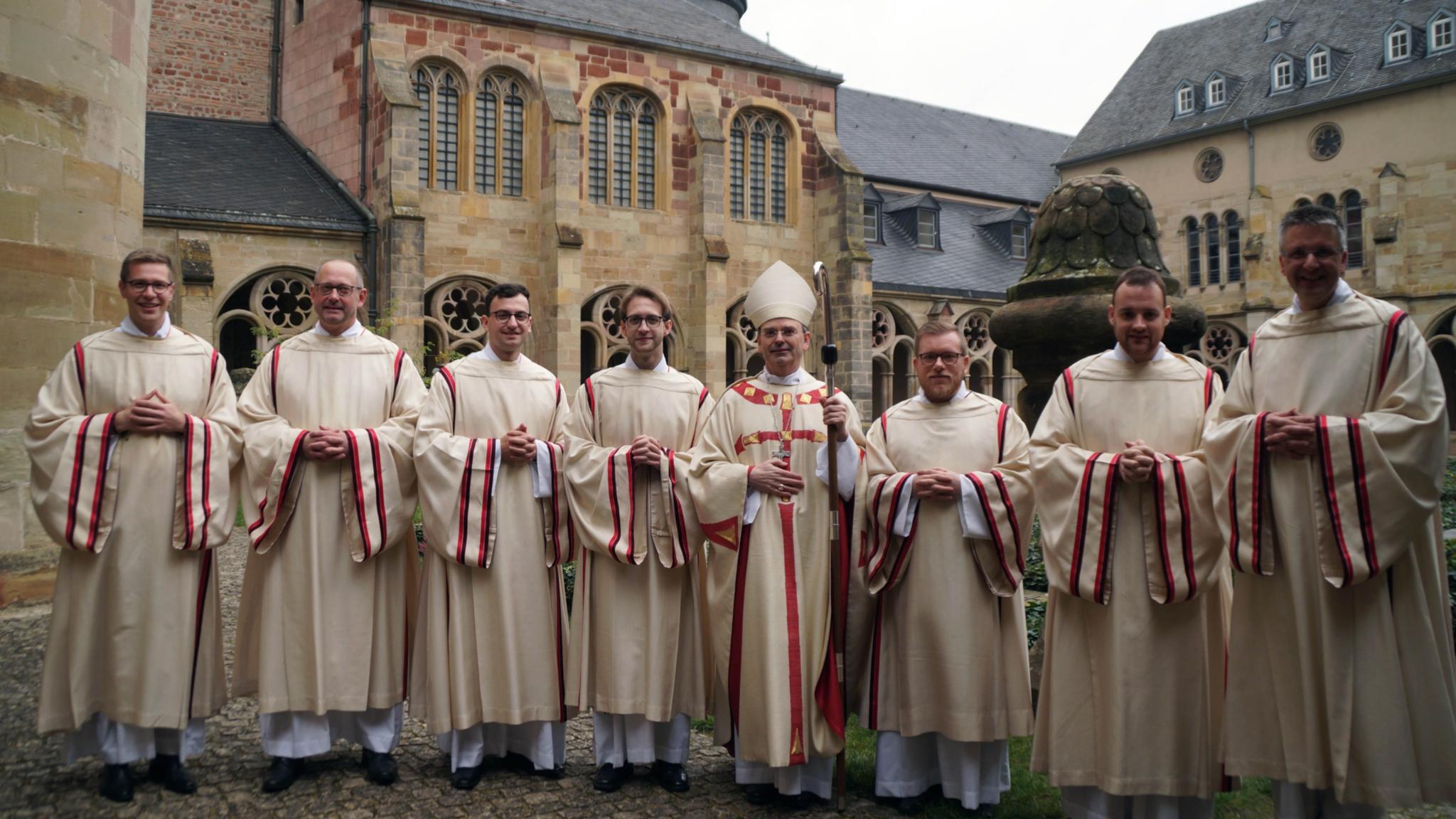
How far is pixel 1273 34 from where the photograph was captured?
33625mm

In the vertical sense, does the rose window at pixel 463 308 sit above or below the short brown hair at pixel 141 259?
above

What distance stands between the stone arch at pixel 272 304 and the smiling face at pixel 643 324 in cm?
1417

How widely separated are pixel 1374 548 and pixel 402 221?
17405 millimetres

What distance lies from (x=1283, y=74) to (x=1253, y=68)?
144 centimetres

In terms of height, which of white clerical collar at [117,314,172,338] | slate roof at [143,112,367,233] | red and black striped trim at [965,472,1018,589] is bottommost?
red and black striped trim at [965,472,1018,589]

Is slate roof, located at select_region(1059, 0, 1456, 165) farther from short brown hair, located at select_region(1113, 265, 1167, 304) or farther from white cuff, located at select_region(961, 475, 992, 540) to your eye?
white cuff, located at select_region(961, 475, 992, 540)

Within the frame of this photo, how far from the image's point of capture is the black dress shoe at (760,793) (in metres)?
4.51

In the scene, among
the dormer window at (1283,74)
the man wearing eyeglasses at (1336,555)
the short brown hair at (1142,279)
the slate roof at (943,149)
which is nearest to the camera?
the man wearing eyeglasses at (1336,555)

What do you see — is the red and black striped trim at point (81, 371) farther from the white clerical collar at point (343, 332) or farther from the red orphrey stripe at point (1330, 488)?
the red orphrey stripe at point (1330, 488)

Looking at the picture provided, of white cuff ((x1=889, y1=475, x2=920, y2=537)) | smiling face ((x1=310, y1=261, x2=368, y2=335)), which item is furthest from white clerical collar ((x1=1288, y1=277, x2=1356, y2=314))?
smiling face ((x1=310, y1=261, x2=368, y2=335))

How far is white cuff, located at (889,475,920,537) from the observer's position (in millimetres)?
4426

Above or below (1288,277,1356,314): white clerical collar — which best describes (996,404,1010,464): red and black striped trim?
below

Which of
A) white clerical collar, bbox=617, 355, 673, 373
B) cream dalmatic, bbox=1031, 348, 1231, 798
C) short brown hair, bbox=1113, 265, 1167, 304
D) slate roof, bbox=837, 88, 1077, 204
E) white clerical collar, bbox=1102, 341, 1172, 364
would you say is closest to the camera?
cream dalmatic, bbox=1031, 348, 1231, 798

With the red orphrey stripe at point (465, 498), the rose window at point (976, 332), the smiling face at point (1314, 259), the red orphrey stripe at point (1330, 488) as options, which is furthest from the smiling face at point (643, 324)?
the rose window at point (976, 332)
